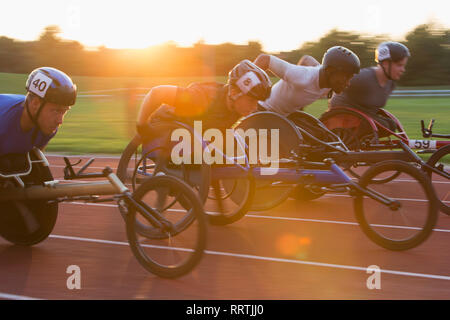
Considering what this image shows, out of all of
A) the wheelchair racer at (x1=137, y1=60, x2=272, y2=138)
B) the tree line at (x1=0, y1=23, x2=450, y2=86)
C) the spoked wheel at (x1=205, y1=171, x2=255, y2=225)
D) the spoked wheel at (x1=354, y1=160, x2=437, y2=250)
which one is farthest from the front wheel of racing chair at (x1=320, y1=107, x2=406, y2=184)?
the tree line at (x1=0, y1=23, x2=450, y2=86)

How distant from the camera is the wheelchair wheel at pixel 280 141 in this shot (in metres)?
6.59

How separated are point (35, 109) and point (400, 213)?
3189 millimetres

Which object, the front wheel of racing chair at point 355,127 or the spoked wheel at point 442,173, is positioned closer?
the spoked wheel at point 442,173

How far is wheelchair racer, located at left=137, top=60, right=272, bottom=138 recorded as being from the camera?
18.8 ft

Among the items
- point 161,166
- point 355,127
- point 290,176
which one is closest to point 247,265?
point 290,176

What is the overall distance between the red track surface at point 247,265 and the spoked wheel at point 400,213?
0.15m

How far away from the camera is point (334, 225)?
6.67m

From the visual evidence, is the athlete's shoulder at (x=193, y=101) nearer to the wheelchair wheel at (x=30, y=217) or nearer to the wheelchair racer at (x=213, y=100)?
the wheelchair racer at (x=213, y=100)

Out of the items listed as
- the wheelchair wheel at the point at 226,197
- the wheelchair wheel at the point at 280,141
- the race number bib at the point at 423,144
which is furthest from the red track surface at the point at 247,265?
the race number bib at the point at 423,144

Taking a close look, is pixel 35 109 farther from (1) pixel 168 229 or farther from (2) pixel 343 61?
(2) pixel 343 61
